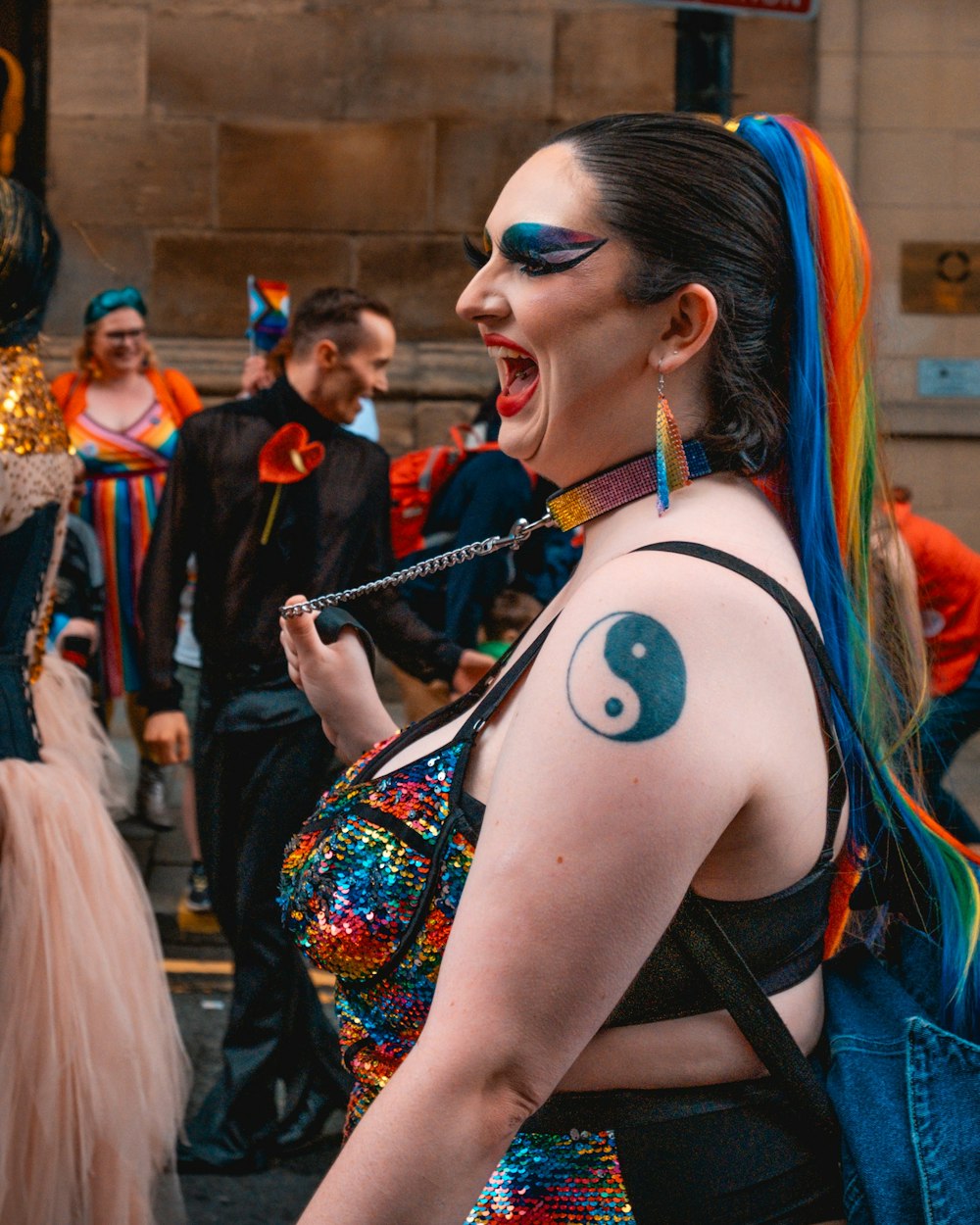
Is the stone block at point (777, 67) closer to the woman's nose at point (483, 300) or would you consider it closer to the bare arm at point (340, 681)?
the bare arm at point (340, 681)

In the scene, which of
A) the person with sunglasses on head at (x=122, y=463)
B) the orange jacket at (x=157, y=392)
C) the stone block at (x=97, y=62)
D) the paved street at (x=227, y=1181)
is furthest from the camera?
the stone block at (x=97, y=62)

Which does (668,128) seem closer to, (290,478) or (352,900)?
(352,900)

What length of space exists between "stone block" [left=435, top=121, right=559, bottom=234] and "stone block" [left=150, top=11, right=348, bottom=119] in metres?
0.69

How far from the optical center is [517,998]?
1.24 metres

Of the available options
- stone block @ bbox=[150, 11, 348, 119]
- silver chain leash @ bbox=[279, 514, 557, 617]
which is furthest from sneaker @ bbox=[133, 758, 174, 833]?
silver chain leash @ bbox=[279, 514, 557, 617]

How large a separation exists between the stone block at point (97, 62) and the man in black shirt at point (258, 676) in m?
5.13

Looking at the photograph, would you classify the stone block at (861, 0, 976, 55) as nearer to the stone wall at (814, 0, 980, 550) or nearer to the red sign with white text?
the stone wall at (814, 0, 980, 550)

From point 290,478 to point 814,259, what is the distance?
2823 millimetres

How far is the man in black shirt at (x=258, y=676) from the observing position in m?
4.22

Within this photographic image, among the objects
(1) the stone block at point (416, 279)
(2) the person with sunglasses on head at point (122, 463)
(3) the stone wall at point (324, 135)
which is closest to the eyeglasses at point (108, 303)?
(2) the person with sunglasses on head at point (122, 463)

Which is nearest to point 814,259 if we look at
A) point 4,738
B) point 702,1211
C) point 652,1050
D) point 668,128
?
point 668,128

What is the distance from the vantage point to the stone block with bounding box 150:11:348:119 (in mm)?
8828

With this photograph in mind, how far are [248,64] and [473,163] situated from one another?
1.41 metres

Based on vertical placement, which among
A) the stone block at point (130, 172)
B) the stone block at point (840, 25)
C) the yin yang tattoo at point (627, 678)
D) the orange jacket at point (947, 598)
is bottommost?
the orange jacket at point (947, 598)
